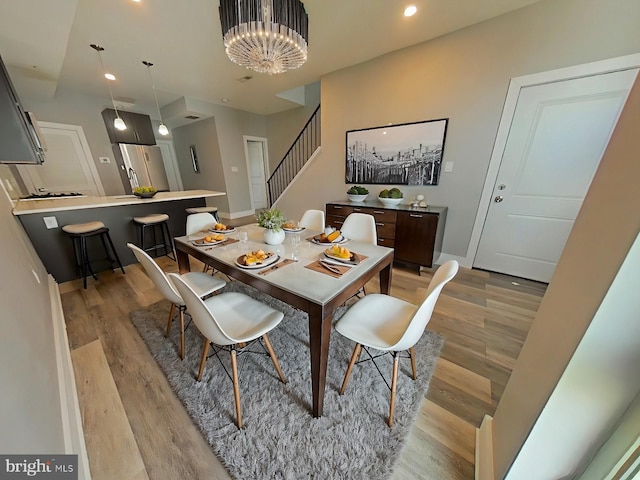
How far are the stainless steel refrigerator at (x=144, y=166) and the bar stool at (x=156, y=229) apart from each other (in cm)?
260

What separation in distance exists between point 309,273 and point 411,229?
184cm

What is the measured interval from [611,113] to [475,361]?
248 cm

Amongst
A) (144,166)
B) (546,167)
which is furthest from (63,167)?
(546,167)

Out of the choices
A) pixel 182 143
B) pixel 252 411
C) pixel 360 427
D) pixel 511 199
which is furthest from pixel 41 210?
pixel 511 199

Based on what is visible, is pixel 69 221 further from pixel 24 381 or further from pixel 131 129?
pixel 131 129

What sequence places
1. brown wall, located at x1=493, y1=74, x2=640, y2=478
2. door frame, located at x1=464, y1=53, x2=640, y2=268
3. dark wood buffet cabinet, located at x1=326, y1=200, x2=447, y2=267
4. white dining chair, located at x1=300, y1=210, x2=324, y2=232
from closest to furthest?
brown wall, located at x1=493, y1=74, x2=640, y2=478
door frame, located at x1=464, y1=53, x2=640, y2=268
white dining chair, located at x1=300, y1=210, x2=324, y2=232
dark wood buffet cabinet, located at x1=326, y1=200, x2=447, y2=267

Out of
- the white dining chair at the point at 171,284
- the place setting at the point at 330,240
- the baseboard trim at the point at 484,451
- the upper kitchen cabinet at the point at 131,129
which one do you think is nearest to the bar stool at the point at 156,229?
the white dining chair at the point at 171,284

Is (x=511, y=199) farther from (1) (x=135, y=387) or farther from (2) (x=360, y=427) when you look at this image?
(1) (x=135, y=387)

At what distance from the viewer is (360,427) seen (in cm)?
114

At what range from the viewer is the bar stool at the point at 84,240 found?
7.86 ft

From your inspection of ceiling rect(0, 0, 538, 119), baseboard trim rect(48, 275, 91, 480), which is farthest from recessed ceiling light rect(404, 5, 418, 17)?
baseboard trim rect(48, 275, 91, 480)

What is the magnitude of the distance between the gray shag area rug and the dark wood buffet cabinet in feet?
3.69

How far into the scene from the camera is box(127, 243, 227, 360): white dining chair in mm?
1264

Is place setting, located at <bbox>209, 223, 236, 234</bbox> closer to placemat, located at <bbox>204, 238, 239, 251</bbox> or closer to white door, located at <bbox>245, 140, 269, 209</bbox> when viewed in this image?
placemat, located at <bbox>204, 238, 239, 251</bbox>
